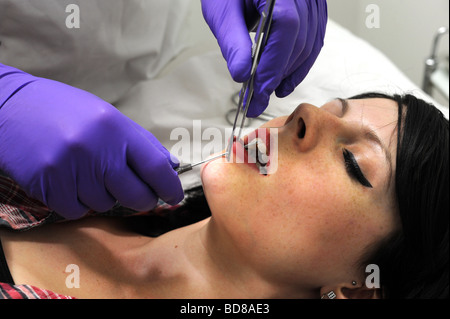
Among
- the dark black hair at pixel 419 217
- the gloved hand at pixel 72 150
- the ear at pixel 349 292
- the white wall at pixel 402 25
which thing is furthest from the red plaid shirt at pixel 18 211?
the white wall at pixel 402 25

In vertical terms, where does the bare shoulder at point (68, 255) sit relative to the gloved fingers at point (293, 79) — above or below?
below

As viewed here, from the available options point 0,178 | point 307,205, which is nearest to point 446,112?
point 307,205

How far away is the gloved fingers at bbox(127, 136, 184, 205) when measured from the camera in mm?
950

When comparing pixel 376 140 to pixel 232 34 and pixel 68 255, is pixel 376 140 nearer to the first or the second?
pixel 232 34

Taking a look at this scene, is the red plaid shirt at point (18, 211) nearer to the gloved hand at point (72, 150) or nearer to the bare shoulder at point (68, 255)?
the bare shoulder at point (68, 255)

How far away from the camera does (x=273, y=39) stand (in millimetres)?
951

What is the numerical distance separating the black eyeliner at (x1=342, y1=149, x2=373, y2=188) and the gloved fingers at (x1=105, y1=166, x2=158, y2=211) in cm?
44

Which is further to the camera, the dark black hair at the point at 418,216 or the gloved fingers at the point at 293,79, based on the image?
the gloved fingers at the point at 293,79

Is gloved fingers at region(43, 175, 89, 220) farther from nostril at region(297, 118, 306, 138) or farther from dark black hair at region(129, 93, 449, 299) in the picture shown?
dark black hair at region(129, 93, 449, 299)

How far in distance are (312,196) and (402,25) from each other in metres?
1.49

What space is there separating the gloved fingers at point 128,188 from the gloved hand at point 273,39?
0.30 metres

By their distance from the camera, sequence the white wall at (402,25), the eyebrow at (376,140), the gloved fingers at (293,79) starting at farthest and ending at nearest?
the white wall at (402,25)
the gloved fingers at (293,79)
the eyebrow at (376,140)

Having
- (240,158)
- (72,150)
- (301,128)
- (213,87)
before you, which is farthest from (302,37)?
(213,87)

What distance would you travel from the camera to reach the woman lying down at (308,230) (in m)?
0.95
